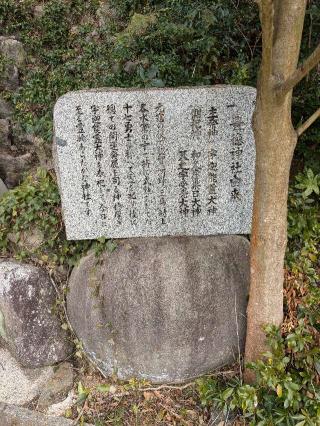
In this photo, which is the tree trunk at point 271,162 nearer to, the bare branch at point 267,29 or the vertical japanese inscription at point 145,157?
the bare branch at point 267,29

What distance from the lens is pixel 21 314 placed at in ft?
12.6

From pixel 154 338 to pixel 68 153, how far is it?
172 cm

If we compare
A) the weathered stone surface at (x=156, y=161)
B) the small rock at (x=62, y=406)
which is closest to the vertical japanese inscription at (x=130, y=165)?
the weathered stone surface at (x=156, y=161)

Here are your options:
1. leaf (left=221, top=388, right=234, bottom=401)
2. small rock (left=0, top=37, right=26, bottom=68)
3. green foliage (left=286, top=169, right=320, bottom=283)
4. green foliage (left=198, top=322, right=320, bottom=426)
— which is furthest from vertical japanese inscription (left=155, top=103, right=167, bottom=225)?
small rock (left=0, top=37, right=26, bottom=68)

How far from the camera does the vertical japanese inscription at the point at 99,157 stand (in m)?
3.38

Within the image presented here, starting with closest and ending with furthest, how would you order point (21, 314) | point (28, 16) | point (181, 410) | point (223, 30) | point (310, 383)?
point (310, 383) → point (181, 410) → point (21, 314) → point (223, 30) → point (28, 16)

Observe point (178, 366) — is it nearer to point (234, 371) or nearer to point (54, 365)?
point (234, 371)

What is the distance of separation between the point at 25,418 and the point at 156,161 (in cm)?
249

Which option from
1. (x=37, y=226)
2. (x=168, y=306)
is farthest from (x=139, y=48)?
(x=168, y=306)

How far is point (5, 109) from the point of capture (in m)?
5.81

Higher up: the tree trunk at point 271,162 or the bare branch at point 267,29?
the bare branch at point 267,29

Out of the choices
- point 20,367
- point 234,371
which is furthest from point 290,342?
point 20,367

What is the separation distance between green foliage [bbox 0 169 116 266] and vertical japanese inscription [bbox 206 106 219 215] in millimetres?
1284

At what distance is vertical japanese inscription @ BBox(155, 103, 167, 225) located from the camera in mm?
3363
